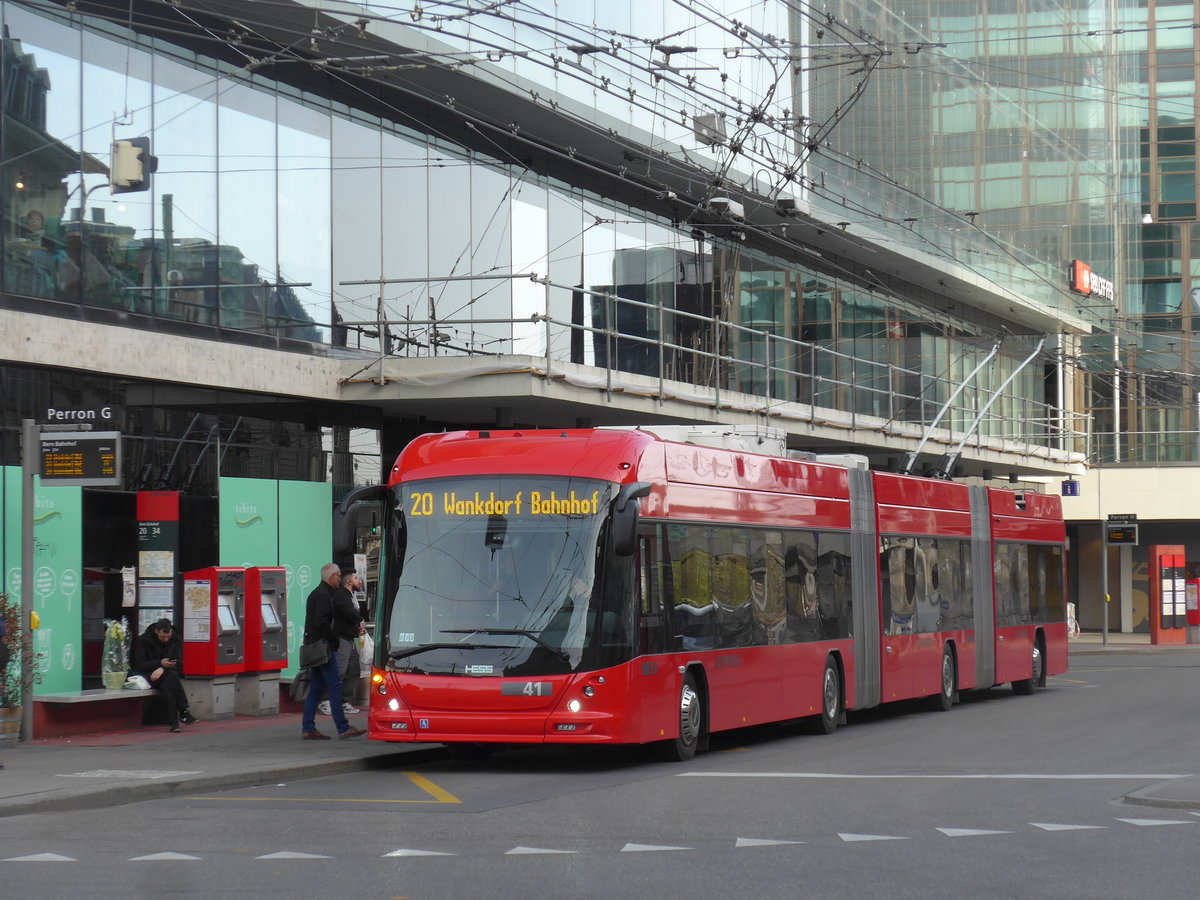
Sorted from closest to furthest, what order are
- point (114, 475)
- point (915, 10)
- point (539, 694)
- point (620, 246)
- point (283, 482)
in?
1. point (539, 694)
2. point (114, 475)
3. point (283, 482)
4. point (620, 246)
5. point (915, 10)

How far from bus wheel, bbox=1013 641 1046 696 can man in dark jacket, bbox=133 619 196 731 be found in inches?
546

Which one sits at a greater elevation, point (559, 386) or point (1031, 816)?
point (559, 386)

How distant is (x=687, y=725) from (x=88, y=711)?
624 centimetres

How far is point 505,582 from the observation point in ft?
48.6

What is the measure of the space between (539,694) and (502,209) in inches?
503

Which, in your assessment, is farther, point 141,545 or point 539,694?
point 141,545

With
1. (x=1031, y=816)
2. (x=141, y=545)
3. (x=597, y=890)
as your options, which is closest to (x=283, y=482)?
(x=141, y=545)

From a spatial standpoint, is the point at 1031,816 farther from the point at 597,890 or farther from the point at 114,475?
the point at 114,475

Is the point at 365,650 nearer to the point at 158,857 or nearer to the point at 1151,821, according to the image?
the point at 158,857

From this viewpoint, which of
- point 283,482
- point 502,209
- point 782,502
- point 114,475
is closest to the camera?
point 114,475

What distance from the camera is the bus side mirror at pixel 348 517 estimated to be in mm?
15039

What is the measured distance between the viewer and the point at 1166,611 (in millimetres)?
46000

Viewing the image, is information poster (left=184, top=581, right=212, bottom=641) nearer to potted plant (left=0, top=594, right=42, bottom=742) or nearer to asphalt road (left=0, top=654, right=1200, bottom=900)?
potted plant (left=0, top=594, right=42, bottom=742)

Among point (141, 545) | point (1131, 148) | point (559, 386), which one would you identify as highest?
point (1131, 148)
